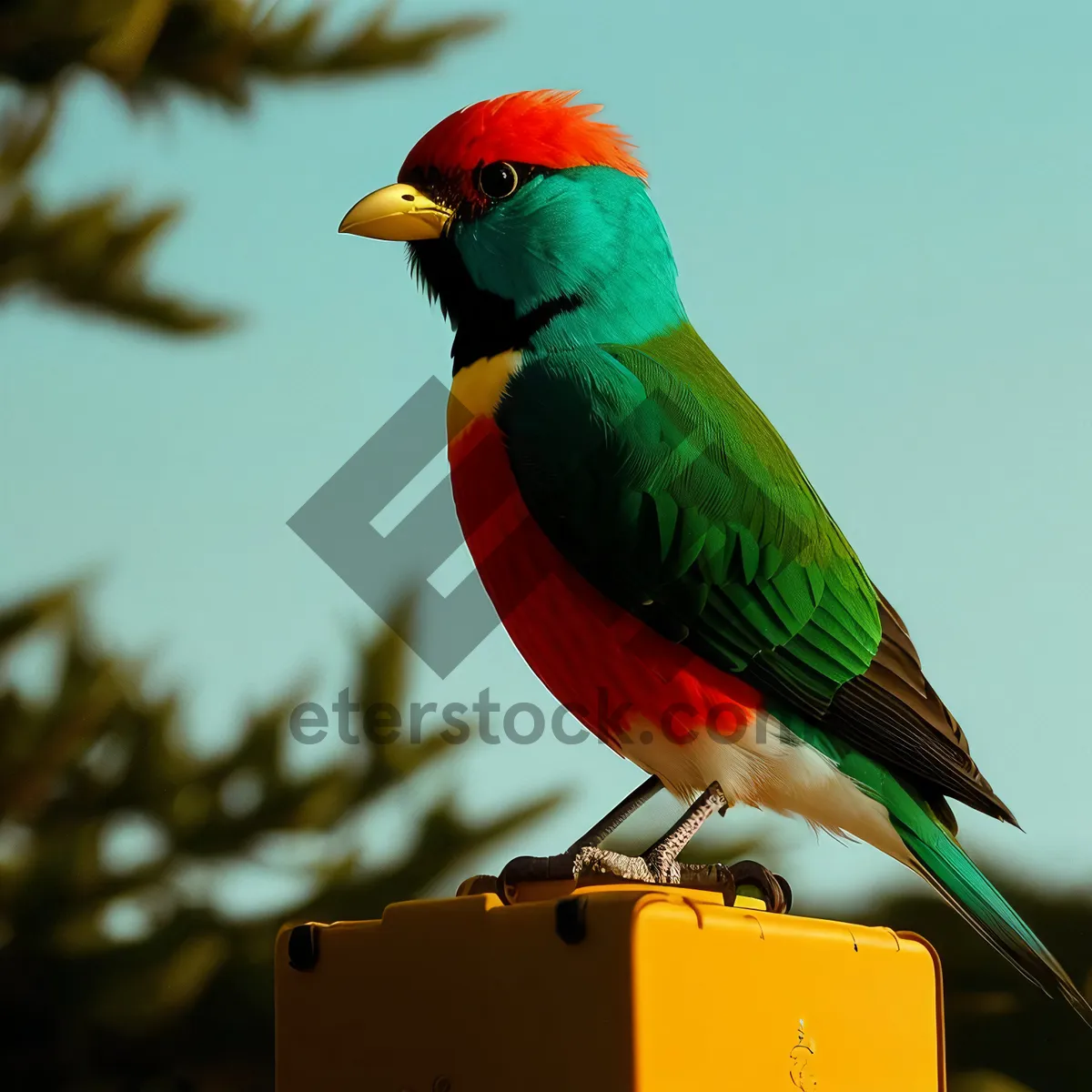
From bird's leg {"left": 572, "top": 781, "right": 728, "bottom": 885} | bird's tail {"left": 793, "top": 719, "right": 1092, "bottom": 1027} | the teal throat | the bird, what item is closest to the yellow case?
bird's leg {"left": 572, "top": 781, "right": 728, "bottom": 885}

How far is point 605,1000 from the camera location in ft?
4.35

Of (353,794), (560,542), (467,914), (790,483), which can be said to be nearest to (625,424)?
(560,542)

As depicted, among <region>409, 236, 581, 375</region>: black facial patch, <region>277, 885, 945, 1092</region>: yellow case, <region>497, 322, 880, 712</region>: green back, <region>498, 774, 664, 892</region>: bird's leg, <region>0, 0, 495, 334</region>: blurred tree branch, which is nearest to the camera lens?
<region>277, 885, 945, 1092</region>: yellow case

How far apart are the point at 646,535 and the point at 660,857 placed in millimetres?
482

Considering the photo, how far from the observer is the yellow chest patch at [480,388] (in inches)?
81.1

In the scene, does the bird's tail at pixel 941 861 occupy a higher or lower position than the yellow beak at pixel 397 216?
lower

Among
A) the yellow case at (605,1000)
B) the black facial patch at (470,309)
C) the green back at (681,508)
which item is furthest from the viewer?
the black facial patch at (470,309)

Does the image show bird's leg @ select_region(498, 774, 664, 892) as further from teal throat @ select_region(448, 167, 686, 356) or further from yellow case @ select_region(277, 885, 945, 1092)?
teal throat @ select_region(448, 167, 686, 356)

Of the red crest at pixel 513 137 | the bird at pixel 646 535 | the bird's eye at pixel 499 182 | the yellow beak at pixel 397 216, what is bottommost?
the bird at pixel 646 535

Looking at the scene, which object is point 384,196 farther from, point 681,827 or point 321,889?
point 321,889

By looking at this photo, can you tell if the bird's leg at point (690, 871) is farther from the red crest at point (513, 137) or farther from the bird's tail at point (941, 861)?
the red crest at point (513, 137)

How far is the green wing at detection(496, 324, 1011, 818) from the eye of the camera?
1.97 m

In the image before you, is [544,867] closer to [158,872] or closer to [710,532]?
[710,532]

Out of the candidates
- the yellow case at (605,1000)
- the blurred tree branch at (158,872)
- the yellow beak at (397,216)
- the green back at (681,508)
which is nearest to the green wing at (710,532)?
the green back at (681,508)
